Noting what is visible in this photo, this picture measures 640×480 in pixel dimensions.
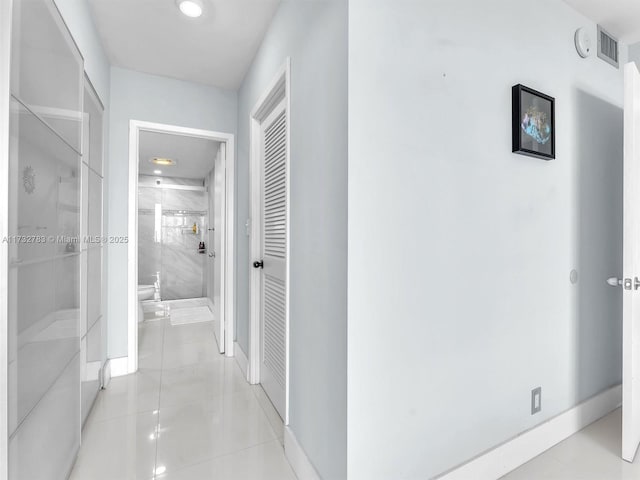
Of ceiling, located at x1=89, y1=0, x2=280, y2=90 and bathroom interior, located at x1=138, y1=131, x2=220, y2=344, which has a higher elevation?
ceiling, located at x1=89, y1=0, x2=280, y2=90

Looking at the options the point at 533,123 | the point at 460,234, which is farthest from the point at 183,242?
the point at 533,123

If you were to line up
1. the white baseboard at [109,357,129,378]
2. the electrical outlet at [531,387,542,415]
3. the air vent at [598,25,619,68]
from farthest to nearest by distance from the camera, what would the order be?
the white baseboard at [109,357,129,378] → the air vent at [598,25,619,68] → the electrical outlet at [531,387,542,415]

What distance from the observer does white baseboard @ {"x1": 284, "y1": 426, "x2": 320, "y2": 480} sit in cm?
143

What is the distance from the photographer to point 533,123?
5.41 feet

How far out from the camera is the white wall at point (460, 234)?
3.92 feet

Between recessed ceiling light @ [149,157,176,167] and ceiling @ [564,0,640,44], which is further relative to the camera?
recessed ceiling light @ [149,157,176,167]

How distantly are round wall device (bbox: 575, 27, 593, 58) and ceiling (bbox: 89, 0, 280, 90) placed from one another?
177 cm

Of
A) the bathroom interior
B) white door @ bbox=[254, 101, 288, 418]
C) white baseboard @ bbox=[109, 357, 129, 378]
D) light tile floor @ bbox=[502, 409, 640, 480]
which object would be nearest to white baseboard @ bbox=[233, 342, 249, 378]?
white door @ bbox=[254, 101, 288, 418]

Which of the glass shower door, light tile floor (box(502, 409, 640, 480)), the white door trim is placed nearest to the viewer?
the white door trim

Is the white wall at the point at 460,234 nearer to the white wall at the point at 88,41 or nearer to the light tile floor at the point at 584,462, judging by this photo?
the light tile floor at the point at 584,462

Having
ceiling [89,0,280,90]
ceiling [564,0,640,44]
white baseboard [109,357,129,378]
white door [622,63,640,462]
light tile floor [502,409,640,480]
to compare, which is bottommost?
light tile floor [502,409,640,480]

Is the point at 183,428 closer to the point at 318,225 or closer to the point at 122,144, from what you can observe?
the point at 318,225

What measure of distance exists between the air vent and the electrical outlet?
2.11 meters

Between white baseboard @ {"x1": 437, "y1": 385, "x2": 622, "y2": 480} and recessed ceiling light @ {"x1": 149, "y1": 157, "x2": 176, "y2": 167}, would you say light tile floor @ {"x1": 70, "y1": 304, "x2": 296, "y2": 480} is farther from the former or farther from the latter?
recessed ceiling light @ {"x1": 149, "y1": 157, "x2": 176, "y2": 167}
